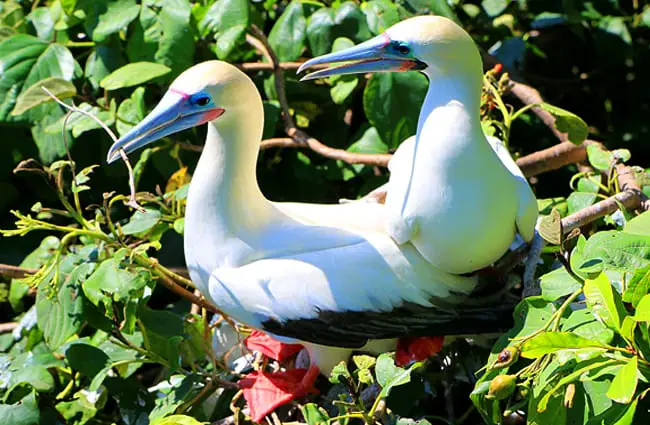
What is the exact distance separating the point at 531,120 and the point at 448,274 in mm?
933

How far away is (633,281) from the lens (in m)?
1.36

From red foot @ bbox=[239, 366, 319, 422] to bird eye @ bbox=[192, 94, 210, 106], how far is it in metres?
0.52

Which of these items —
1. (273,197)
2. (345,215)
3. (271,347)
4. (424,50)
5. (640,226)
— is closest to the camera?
(640,226)

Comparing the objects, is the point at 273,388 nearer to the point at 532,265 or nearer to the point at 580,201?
the point at 532,265

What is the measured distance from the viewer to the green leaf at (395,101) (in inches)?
86.1

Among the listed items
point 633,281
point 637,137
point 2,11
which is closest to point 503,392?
point 633,281

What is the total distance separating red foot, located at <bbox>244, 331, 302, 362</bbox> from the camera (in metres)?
Answer: 1.93

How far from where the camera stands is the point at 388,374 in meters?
1.51

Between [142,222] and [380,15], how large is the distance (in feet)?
2.38

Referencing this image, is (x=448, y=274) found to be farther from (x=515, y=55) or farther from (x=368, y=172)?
(x=515, y=55)

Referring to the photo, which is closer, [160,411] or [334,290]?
[334,290]

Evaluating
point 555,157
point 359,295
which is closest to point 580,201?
point 555,157

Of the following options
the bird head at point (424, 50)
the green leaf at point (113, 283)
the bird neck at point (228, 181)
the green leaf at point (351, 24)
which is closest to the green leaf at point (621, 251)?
the bird head at point (424, 50)

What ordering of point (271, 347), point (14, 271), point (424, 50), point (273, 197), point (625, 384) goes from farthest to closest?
point (273, 197) < point (14, 271) < point (271, 347) < point (424, 50) < point (625, 384)
